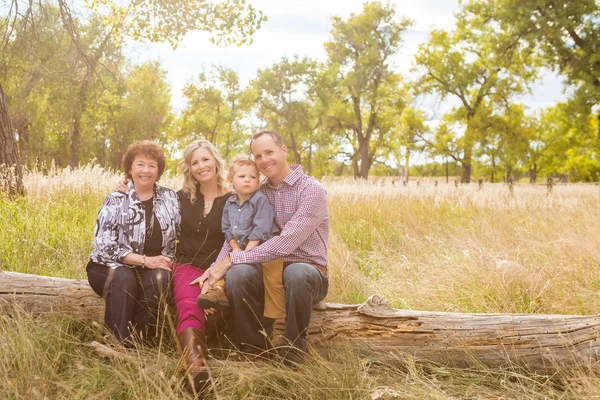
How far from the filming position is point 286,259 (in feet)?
11.4

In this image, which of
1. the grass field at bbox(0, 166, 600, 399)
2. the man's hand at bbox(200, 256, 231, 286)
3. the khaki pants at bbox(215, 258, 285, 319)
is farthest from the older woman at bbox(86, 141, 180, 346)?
the khaki pants at bbox(215, 258, 285, 319)

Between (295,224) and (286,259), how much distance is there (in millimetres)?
309

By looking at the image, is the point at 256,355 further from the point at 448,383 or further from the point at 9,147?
the point at 9,147

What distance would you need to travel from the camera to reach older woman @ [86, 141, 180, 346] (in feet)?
11.0

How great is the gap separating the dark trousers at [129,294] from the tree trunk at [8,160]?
4.54 meters

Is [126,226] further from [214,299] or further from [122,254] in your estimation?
[214,299]

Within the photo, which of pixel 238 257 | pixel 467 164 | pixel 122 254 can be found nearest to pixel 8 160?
pixel 122 254

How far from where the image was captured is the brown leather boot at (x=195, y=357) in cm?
280

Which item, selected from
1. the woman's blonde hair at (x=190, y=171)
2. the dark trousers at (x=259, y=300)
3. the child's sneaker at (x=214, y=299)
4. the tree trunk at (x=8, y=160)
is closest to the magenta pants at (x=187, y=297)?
the child's sneaker at (x=214, y=299)

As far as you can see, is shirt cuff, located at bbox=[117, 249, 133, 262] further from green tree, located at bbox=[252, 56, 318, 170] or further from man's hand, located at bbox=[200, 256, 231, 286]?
green tree, located at bbox=[252, 56, 318, 170]

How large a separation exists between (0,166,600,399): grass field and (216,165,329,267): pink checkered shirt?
668 millimetres

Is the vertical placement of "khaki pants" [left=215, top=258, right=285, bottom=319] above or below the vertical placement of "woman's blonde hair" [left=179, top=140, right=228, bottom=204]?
below

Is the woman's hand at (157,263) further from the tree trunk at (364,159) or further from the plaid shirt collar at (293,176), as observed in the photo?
the tree trunk at (364,159)

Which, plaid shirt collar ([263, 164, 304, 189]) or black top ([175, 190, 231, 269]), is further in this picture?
black top ([175, 190, 231, 269])
